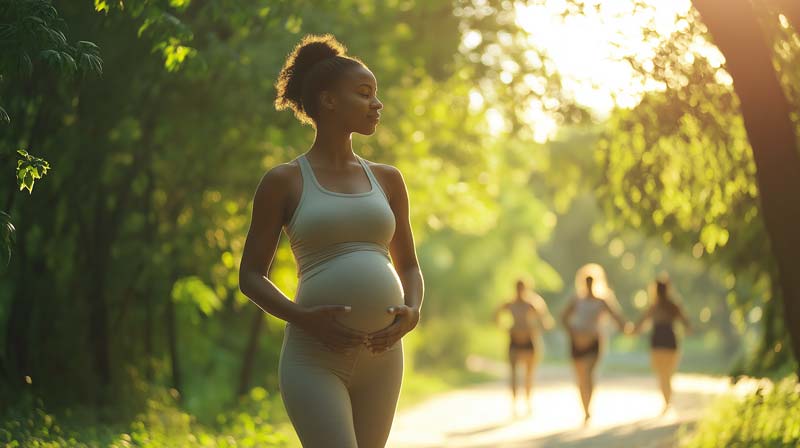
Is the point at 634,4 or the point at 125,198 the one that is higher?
the point at 634,4

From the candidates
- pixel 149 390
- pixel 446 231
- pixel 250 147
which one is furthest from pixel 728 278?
pixel 446 231

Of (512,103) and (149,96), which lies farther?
(512,103)

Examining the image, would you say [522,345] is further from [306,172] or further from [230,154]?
[306,172]

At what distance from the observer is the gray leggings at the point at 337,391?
14.2ft

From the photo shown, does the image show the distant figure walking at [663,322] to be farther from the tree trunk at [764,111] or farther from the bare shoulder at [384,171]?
the bare shoulder at [384,171]

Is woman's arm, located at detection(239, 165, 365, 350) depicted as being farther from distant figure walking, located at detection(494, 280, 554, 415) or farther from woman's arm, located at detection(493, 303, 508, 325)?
woman's arm, located at detection(493, 303, 508, 325)

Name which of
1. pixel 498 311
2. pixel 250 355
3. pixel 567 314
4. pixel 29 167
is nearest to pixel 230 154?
pixel 250 355

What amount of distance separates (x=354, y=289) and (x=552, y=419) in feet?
48.5

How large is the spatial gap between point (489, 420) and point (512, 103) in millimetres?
5057

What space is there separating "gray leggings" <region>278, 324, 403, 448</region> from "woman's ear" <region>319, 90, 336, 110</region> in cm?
80

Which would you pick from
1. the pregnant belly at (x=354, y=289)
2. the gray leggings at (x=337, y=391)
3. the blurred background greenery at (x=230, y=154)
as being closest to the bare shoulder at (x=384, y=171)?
the pregnant belly at (x=354, y=289)

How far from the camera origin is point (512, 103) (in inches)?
678

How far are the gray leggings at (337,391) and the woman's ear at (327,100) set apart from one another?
0.80 meters

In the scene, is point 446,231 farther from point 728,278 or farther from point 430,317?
point 728,278
